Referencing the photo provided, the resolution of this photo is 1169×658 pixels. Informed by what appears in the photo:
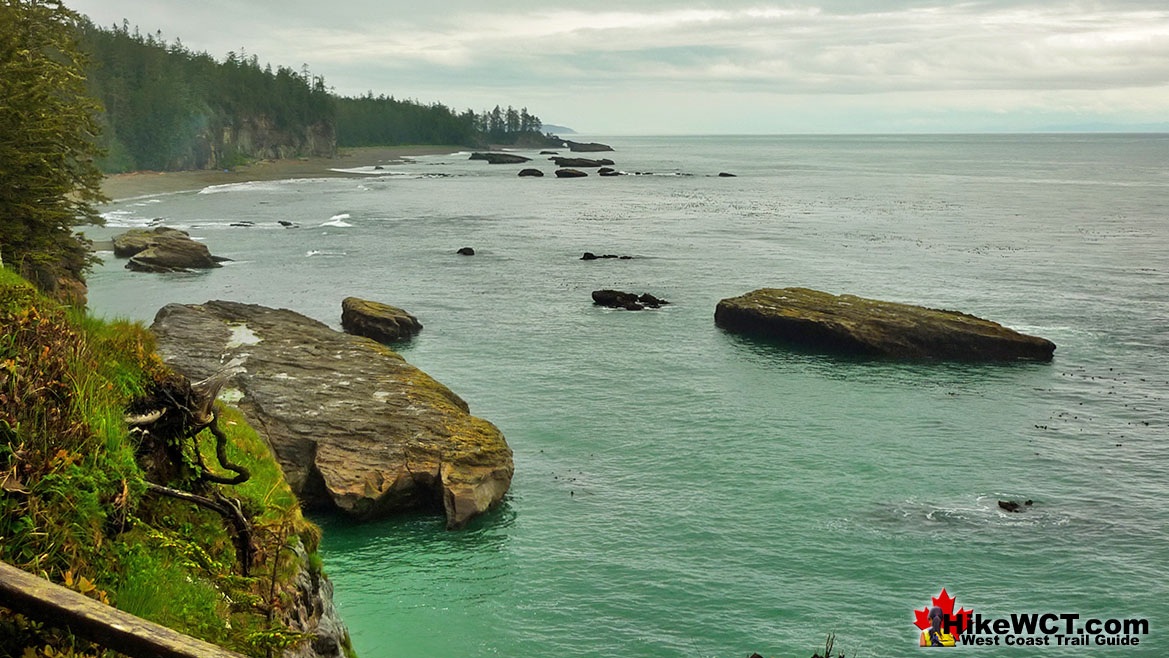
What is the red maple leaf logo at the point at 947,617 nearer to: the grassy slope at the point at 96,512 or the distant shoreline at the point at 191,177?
the grassy slope at the point at 96,512

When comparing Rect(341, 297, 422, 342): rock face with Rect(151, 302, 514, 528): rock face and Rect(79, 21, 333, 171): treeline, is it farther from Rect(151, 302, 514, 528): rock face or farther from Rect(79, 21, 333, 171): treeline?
Rect(79, 21, 333, 171): treeline

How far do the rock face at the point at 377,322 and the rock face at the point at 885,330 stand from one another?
17.4 meters

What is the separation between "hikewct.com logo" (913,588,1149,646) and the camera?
20547mm

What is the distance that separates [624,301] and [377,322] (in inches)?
627

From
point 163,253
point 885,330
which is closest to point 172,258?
point 163,253

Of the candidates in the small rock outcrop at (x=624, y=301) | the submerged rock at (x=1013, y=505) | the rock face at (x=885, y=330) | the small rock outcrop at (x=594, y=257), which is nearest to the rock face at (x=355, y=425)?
the submerged rock at (x=1013, y=505)

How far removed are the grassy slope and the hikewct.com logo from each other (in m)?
15.8

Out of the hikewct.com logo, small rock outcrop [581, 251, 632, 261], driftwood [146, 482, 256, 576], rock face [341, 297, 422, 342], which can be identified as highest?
driftwood [146, 482, 256, 576]

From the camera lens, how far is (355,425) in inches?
1056

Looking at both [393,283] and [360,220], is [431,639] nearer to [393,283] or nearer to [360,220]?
[393,283]

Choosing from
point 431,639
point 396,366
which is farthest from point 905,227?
point 431,639

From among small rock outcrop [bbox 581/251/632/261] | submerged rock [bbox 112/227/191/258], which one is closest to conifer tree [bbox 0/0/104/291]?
submerged rock [bbox 112/227/191/258]

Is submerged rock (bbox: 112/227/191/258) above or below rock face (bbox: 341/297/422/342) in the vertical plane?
above

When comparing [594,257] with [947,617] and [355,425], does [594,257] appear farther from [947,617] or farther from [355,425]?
[947,617]
